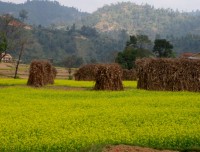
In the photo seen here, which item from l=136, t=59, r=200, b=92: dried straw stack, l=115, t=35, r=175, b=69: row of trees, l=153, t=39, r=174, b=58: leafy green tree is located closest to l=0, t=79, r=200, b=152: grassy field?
l=136, t=59, r=200, b=92: dried straw stack

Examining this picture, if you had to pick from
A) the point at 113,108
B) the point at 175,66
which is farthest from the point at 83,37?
the point at 113,108

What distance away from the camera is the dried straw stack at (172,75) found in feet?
102

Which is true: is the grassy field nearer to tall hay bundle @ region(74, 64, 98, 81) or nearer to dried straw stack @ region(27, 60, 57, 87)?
dried straw stack @ region(27, 60, 57, 87)

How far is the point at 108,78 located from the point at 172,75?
16.1ft

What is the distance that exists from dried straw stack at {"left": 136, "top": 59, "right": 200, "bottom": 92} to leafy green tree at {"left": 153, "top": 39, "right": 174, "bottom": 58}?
44517 millimetres

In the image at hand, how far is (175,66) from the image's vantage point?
31.3 m

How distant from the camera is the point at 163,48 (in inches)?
3046

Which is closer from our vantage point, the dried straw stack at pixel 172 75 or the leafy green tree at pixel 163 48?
the dried straw stack at pixel 172 75

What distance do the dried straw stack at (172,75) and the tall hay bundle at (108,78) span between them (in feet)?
7.74

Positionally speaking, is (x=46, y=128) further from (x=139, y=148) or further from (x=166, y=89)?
(x=166, y=89)

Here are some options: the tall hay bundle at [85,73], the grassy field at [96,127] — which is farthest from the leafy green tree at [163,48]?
the grassy field at [96,127]

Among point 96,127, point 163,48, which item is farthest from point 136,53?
point 96,127

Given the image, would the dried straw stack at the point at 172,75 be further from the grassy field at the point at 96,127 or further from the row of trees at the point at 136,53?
the row of trees at the point at 136,53

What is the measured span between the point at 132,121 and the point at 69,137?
324cm
